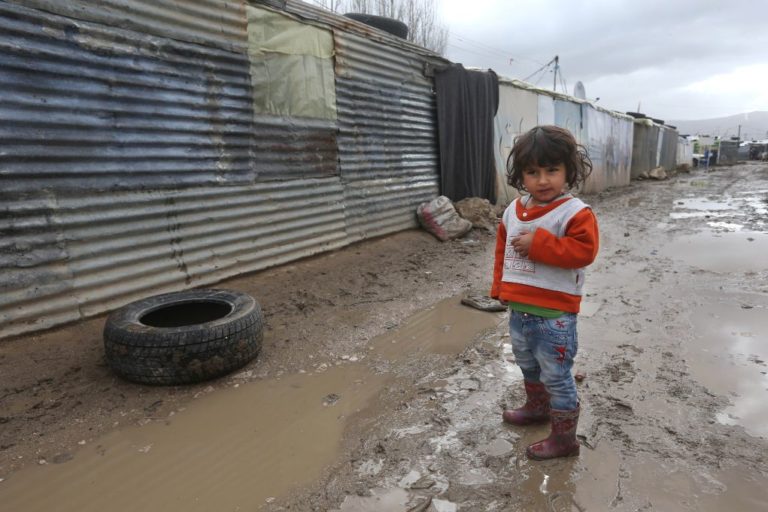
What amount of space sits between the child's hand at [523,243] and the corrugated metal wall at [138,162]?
3.51m

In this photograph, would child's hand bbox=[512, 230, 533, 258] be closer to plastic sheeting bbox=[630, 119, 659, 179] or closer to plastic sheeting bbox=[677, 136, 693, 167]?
plastic sheeting bbox=[630, 119, 659, 179]

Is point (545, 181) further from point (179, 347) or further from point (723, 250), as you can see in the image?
point (723, 250)

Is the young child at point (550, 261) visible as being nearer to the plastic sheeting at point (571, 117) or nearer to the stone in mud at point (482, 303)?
the stone in mud at point (482, 303)

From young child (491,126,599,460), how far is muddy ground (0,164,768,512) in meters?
0.34

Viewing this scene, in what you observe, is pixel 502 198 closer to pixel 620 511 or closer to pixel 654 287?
pixel 654 287

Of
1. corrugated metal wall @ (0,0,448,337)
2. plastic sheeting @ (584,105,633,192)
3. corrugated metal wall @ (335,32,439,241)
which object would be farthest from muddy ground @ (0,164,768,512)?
plastic sheeting @ (584,105,633,192)

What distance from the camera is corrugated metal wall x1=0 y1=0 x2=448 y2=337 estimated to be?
11.0ft

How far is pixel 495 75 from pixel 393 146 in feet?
12.6

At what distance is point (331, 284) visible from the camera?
5113 millimetres

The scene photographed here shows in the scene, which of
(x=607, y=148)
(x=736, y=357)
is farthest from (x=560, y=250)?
(x=607, y=148)

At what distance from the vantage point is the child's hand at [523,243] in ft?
6.52

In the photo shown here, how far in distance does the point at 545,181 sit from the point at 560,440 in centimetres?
125

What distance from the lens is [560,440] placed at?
7.00 feet

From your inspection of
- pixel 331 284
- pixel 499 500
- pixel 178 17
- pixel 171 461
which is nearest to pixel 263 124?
pixel 178 17
